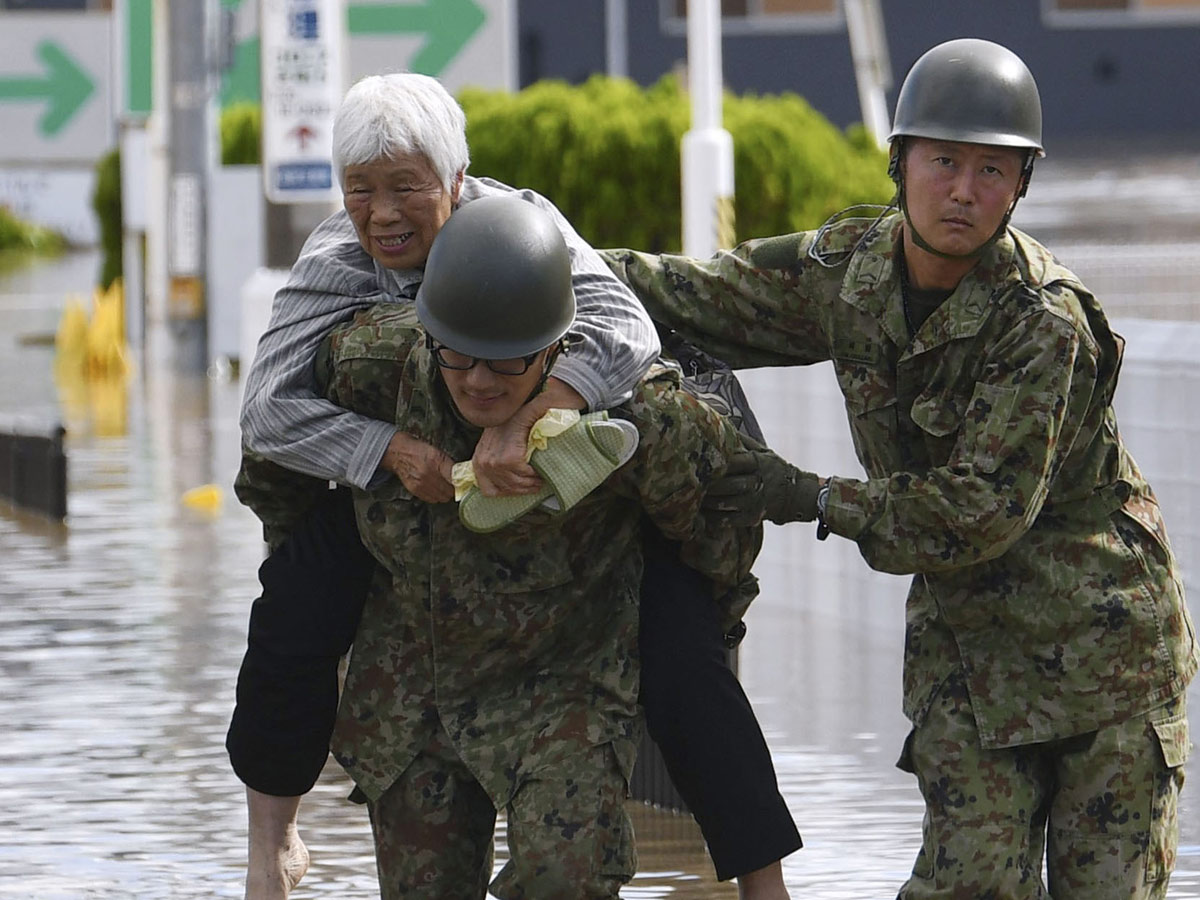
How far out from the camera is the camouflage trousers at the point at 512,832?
4.00 metres

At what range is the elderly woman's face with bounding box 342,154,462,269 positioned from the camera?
4.05m

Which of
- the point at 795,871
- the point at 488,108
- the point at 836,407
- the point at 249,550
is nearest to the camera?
the point at 795,871

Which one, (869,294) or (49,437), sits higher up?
(869,294)

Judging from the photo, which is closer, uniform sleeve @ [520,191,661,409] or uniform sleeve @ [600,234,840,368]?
uniform sleeve @ [520,191,661,409]

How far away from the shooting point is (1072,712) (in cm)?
410

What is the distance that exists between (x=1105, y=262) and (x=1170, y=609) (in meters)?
17.4

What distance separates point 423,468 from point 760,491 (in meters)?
0.55

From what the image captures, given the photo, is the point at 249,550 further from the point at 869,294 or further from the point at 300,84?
the point at 869,294

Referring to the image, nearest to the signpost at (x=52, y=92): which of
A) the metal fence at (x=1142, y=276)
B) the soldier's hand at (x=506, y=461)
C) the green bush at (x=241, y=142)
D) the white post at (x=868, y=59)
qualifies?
the green bush at (x=241, y=142)

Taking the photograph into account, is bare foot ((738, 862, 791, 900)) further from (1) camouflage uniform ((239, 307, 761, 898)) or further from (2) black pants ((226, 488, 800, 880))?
(1) camouflage uniform ((239, 307, 761, 898))

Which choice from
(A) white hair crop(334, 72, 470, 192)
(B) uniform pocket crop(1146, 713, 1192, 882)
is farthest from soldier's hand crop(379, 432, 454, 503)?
(B) uniform pocket crop(1146, 713, 1192, 882)

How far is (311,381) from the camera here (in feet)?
13.8

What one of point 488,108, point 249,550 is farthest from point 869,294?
point 488,108

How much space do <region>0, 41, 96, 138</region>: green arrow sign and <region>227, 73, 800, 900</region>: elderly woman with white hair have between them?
36977 mm
